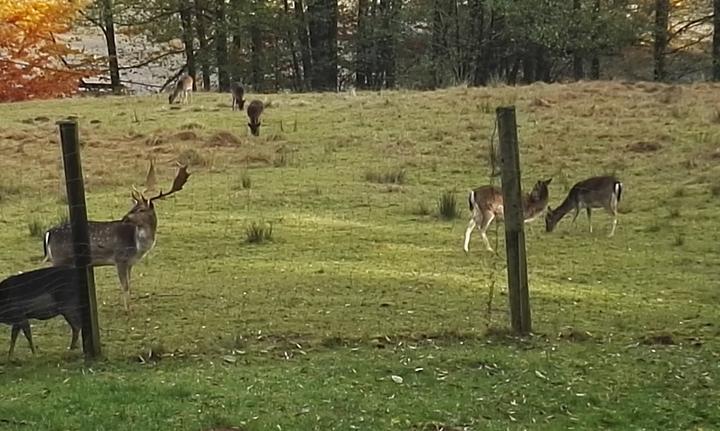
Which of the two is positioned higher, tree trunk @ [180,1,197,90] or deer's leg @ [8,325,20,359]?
tree trunk @ [180,1,197,90]

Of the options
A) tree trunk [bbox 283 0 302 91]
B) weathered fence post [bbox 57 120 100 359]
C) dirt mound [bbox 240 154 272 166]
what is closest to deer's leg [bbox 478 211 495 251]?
weathered fence post [bbox 57 120 100 359]

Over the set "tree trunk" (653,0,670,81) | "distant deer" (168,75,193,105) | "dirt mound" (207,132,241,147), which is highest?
"tree trunk" (653,0,670,81)

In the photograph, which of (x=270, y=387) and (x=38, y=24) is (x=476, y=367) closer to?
(x=270, y=387)

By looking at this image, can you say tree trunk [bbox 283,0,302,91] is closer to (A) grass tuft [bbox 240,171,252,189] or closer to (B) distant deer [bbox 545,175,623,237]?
(A) grass tuft [bbox 240,171,252,189]

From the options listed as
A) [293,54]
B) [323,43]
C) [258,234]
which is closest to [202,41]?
[293,54]

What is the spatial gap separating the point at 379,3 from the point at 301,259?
28251mm

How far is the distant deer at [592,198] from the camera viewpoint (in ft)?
43.0

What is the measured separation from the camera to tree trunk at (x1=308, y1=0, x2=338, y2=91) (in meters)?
35.5

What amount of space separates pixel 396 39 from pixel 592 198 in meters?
23.7

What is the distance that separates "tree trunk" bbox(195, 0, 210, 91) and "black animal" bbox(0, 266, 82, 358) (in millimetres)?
27218

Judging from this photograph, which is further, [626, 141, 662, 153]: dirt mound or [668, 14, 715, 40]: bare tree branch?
[668, 14, 715, 40]: bare tree branch

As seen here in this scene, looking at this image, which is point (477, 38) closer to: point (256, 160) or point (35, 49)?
point (35, 49)

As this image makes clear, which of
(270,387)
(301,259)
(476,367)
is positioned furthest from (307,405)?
(301,259)

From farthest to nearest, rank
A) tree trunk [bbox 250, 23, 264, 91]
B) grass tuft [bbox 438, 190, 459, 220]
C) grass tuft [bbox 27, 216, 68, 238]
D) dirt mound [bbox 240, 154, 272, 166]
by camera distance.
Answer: tree trunk [bbox 250, 23, 264, 91] < dirt mound [bbox 240, 154, 272, 166] < grass tuft [bbox 438, 190, 459, 220] < grass tuft [bbox 27, 216, 68, 238]
